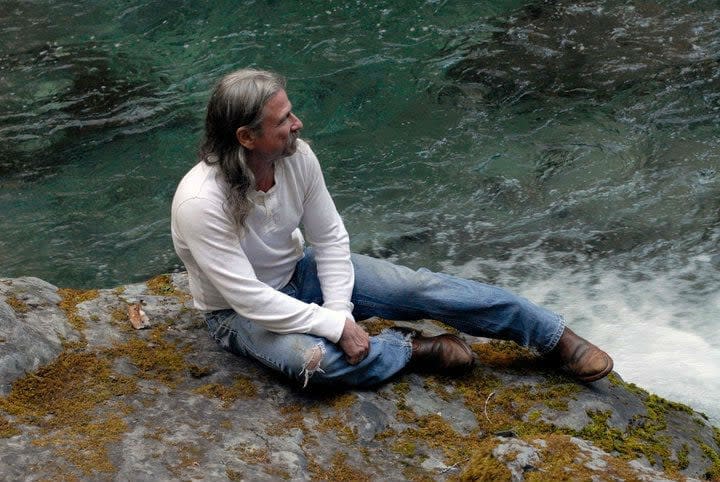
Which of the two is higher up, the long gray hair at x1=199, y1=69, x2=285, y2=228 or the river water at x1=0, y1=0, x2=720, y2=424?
the long gray hair at x1=199, y1=69, x2=285, y2=228

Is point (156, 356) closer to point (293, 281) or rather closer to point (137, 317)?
point (137, 317)

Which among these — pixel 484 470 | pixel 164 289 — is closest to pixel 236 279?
pixel 164 289

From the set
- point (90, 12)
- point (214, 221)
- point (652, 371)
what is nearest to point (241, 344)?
point (214, 221)

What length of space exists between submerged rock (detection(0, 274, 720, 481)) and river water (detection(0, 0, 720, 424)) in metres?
1.26

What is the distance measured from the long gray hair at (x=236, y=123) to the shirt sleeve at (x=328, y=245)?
1.37 feet

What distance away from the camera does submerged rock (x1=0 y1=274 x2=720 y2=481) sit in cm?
361

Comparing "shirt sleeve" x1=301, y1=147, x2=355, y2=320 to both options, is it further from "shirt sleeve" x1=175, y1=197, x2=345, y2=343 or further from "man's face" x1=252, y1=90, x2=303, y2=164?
"man's face" x1=252, y1=90, x2=303, y2=164

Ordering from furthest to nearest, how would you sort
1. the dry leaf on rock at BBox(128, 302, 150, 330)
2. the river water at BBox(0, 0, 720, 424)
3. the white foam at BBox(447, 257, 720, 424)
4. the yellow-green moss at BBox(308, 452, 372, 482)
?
the river water at BBox(0, 0, 720, 424) → the white foam at BBox(447, 257, 720, 424) → the dry leaf on rock at BBox(128, 302, 150, 330) → the yellow-green moss at BBox(308, 452, 372, 482)

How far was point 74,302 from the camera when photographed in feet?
16.2

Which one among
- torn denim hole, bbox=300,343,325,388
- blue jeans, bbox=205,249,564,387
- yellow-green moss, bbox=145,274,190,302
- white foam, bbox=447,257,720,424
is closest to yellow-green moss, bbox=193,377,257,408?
blue jeans, bbox=205,249,564,387

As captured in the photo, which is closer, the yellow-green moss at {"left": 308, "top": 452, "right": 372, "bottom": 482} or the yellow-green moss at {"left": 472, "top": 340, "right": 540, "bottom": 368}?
the yellow-green moss at {"left": 308, "top": 452, "right": 372, "bottom": 482}

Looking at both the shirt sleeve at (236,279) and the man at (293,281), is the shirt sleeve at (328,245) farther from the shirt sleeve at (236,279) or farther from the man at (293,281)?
the shirt sleeve at (236,279)

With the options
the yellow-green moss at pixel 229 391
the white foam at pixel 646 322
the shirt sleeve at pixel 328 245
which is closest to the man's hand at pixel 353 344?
the shirt sleeve at pixel 328 245

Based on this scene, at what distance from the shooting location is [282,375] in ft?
14.9
